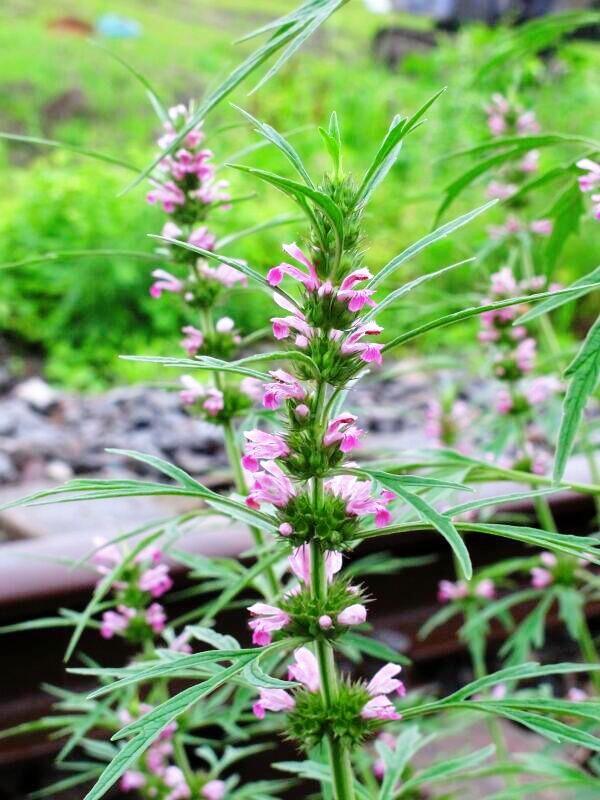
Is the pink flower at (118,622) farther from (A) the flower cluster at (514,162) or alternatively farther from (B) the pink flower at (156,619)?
(A) the flower cluster at (514,162)

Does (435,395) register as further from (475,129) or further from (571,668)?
(571,668)

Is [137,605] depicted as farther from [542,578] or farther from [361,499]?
[542,578]

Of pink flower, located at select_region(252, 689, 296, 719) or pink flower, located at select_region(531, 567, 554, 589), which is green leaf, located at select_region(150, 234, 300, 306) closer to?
pink flower, located at select_region(252, 689, 296, 719)

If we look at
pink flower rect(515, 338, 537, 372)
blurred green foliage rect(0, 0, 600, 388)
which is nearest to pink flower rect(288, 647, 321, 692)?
blurred green foliage rect(0, 0, 600, 388)

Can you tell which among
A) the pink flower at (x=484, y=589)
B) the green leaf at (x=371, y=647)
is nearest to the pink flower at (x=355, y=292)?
the green leaf at (x=371, y=647)

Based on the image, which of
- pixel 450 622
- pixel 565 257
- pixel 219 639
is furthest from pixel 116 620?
pixel 565 257
